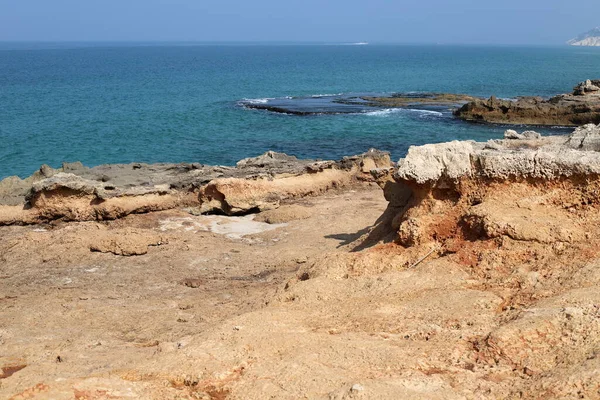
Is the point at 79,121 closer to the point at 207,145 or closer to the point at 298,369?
the point at 207,145

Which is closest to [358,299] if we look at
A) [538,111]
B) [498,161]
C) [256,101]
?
[498,161]

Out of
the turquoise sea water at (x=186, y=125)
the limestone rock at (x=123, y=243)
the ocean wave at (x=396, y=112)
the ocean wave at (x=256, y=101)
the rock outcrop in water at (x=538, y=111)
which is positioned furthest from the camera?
the ocean wave at (x=256, y=101)

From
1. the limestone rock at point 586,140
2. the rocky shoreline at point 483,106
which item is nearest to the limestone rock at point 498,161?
the limestone rock at point 586,140

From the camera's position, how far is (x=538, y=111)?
3988 centimetres

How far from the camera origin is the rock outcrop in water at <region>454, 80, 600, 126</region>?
128 feet

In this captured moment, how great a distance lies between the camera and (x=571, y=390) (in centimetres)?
461

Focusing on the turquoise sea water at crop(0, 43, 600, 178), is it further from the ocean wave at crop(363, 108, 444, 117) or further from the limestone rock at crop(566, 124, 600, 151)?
the limestone rock at crop(566, 124, 600, 151)

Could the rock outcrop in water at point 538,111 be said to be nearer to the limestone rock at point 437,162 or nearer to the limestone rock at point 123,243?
the limestone rock at point 123,243

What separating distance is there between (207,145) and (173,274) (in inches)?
841

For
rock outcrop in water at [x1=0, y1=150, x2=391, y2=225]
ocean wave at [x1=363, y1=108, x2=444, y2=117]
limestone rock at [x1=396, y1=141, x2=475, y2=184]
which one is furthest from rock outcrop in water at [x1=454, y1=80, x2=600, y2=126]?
limestone rock at [x1=396, y1=141, x2=475, y2=184]

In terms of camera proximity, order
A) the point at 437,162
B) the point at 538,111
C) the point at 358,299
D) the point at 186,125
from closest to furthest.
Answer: the point at 358,299 < the point at 437,162 < the point at 186,125 < the point at 538,111

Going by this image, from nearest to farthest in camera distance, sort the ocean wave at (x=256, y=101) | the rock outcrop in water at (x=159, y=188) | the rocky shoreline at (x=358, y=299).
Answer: the rocky shoreline at (x=358, y=299), the rock outcrop in water at (x=159, y=188), the ocean wave at (x=256, y=101)

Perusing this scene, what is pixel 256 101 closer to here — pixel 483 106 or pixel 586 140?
pixel 483 106

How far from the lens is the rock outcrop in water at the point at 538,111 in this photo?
39.2 m
